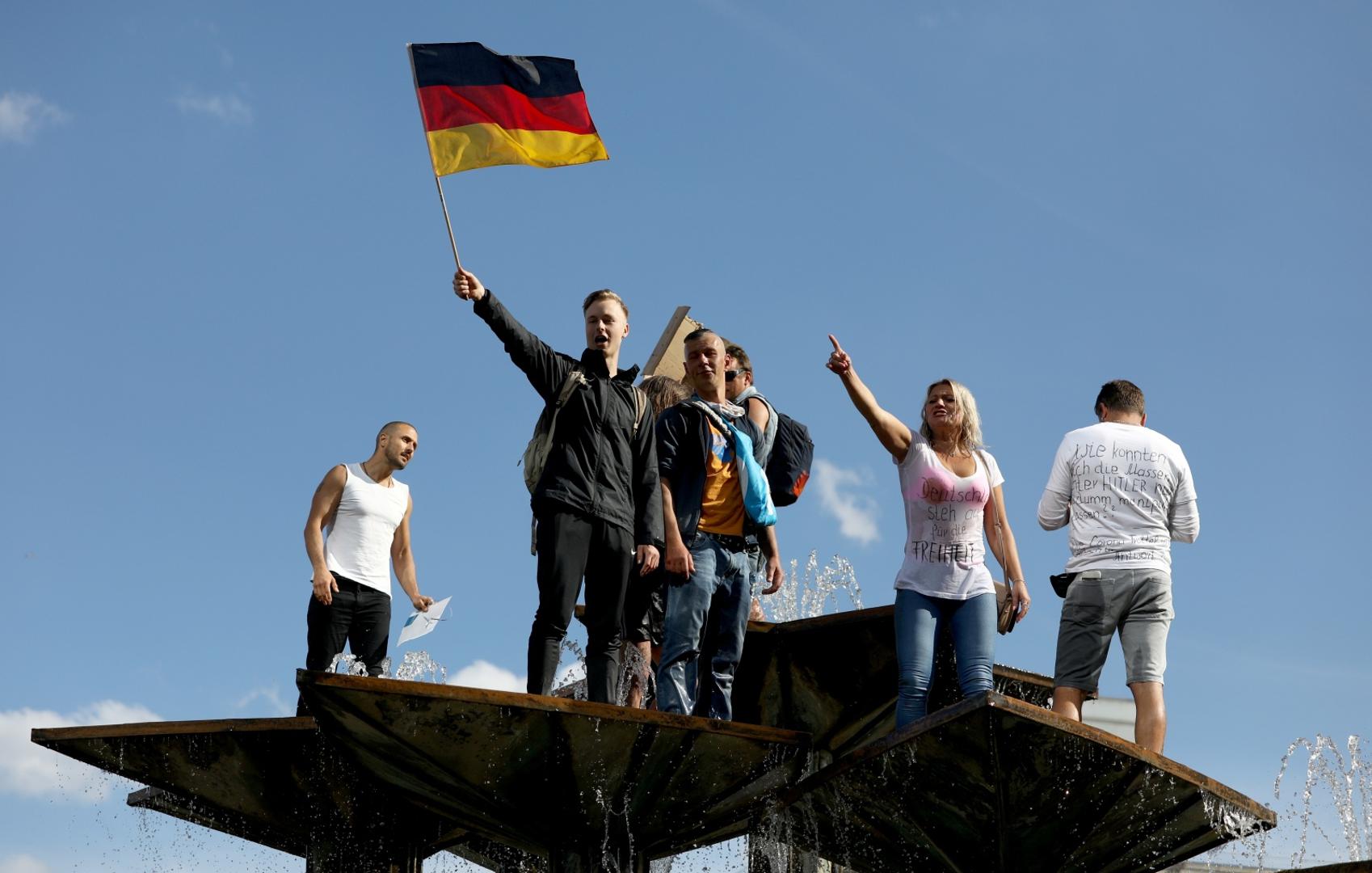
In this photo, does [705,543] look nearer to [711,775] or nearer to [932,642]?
[711,775]

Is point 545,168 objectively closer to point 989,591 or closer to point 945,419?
point 945,419

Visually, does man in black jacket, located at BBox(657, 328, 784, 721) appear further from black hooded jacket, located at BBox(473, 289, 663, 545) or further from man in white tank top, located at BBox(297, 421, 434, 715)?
man in white tank top, located at BBox(297, 421, 434, 715)

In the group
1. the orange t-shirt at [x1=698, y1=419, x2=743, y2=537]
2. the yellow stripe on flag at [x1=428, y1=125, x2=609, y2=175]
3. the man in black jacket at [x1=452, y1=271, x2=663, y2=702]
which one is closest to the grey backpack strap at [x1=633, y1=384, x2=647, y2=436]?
the man in black jacket at [x1=452, y1=271, x2=663, y2=702]

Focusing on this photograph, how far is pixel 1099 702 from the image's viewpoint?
3719cm

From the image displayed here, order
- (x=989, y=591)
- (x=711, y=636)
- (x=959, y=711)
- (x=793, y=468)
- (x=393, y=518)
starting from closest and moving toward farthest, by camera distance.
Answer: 1. (x=959, y=711)
2. (x=989, y=591)
3. (x=711, y=636)
4. (x=793, y=468)
5. (x=393, y=518)

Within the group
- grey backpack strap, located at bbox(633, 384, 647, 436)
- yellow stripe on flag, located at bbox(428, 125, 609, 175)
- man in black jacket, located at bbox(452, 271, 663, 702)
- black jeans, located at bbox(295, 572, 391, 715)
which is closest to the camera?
man in black jacket, located at bbox(452, 271, 663, 702)

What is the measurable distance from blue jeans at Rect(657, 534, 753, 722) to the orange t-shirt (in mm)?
111

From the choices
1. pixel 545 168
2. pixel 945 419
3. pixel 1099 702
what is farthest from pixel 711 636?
pixel 1099 702

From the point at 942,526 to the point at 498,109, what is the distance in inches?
173

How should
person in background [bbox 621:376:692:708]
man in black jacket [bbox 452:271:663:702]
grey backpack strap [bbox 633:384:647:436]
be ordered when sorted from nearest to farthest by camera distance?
man in black jacket [bbox 452:271:663:702] → grey backpack strap [bbox 633:384:647:436] → person in background [bbox 621:376:692:708]

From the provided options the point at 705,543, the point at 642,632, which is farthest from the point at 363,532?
the point at 705,543

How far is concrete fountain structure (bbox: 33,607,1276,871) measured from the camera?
7.96 m

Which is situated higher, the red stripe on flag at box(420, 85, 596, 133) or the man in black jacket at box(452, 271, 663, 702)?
the red stripe on flag at box(420, 85, 596, 133)

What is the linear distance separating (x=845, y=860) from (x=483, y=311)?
4217 millimetres
